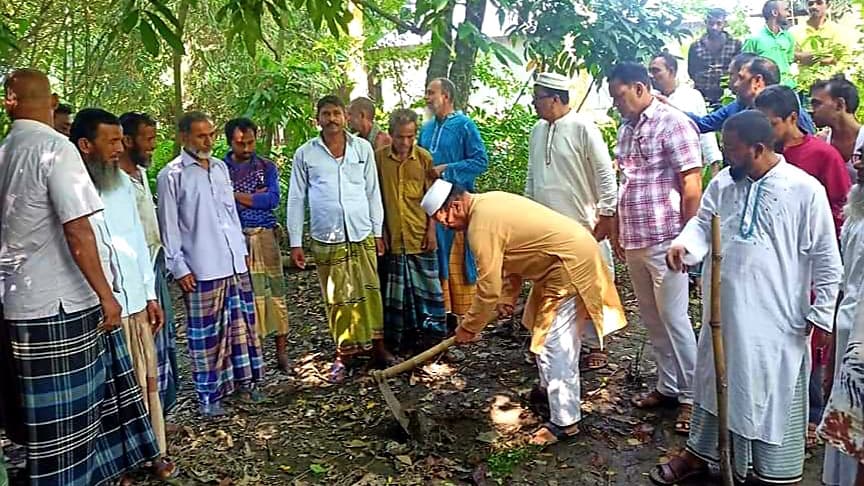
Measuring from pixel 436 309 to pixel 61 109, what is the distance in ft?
8.98

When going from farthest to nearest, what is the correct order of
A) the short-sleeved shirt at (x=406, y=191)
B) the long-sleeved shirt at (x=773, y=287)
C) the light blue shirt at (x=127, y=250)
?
the short-sleeved shirt at (x=406, y=191), the light blue shirt at (x=127, y=250), the long-sleeved shirt at (x=773, y=287)

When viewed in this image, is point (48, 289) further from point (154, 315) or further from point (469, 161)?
point (469, 161)

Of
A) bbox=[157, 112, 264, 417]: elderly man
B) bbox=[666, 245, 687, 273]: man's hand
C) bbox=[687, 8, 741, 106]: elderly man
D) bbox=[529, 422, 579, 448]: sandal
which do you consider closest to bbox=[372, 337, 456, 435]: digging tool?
bbox=[529, 422, 579, 448]: sandal

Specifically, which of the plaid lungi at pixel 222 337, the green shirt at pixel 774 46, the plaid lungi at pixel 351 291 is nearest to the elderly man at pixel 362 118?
the plaid lungi at pixel 351 291

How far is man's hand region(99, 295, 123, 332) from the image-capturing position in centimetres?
297

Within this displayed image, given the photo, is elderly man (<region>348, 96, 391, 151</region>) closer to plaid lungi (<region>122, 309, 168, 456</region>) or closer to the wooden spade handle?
the wooden spade handle

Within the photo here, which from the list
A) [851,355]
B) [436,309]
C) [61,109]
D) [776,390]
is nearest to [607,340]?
[436,309]

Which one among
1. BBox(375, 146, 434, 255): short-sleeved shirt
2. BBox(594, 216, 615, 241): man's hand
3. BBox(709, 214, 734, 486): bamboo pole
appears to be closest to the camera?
BBox(709, 214, 734, 486): bamboo pole

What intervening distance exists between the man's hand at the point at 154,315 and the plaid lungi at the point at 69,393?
0.24 meters

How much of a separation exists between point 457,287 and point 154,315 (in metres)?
2.28

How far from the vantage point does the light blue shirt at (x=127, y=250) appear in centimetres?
331

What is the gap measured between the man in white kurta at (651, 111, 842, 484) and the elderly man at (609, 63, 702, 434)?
704 mm

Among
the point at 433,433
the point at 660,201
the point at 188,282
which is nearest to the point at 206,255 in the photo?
the point at 188,282

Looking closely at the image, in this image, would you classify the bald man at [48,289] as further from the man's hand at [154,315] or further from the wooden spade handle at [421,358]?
the wooden spade handle at [421,358]
